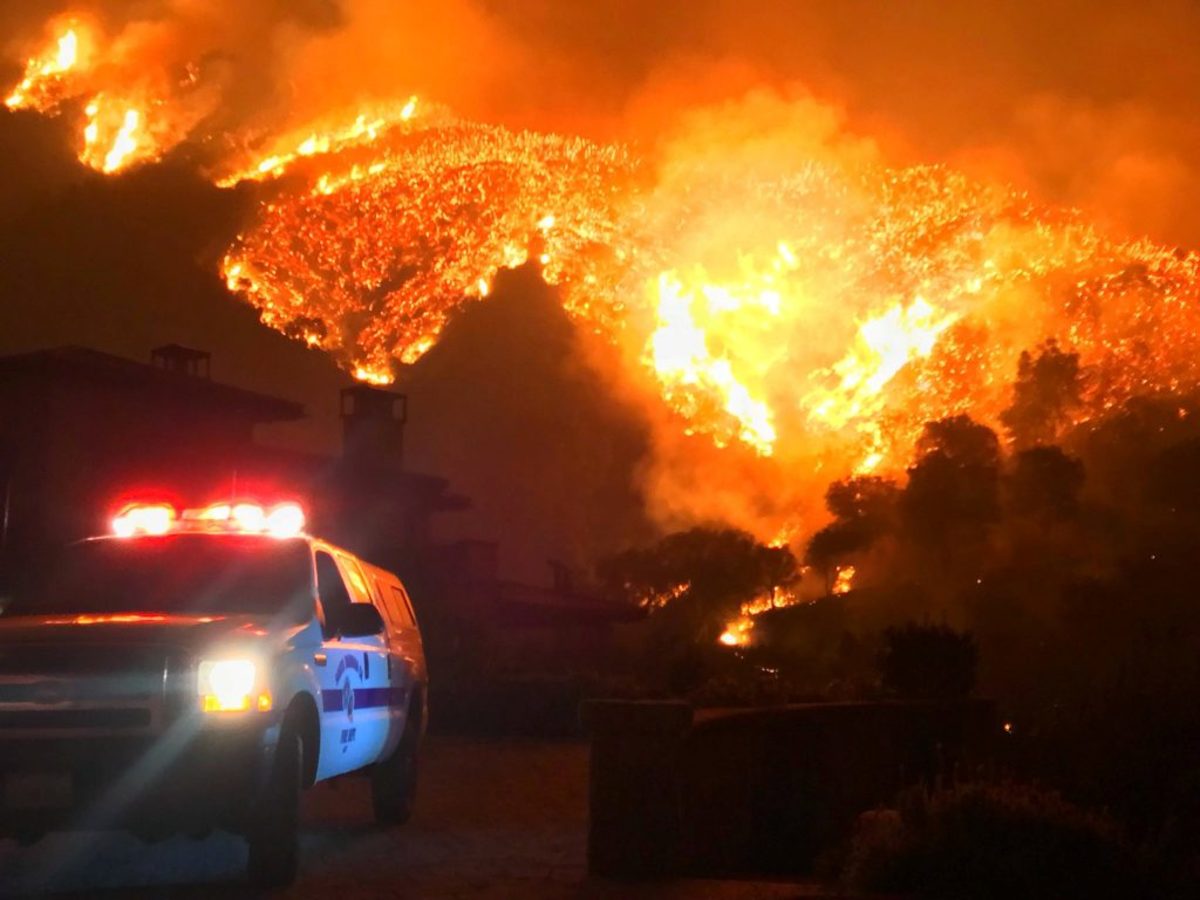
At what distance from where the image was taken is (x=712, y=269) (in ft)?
125

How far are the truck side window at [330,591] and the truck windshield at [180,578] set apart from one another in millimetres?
195

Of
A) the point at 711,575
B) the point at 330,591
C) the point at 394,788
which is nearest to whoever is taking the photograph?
the point at 330,591

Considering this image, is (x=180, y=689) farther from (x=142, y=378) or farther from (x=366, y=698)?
(x=142, y=378)

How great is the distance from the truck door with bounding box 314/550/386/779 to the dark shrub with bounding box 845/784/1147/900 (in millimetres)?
3219

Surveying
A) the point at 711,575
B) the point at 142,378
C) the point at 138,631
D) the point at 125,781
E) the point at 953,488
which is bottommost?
the point at 125,781

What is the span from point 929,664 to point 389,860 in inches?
283

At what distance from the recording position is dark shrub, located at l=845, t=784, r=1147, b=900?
7.52 m

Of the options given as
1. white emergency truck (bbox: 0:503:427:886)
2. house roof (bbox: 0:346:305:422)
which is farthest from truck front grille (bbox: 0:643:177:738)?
house roof (bbox: 0:346:305:422)

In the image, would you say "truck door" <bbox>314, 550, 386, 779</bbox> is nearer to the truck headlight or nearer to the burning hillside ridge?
the truck headlight

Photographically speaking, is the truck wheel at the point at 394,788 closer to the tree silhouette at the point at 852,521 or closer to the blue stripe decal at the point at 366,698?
the blue stripe decal at the point at 366,698

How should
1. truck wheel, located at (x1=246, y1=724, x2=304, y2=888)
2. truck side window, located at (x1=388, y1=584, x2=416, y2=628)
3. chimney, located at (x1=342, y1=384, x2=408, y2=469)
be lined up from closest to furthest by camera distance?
truck wheel, located at (x1=246, y1=724, x2=304, y2=888), truck side window, located at (x1=388, y1=584, x2=416, y2=628), chimney, located at (x1=342, y1=384, x2=408, y2=469)

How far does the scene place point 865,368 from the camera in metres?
39.8

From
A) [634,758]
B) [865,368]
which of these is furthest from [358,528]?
[634,758]

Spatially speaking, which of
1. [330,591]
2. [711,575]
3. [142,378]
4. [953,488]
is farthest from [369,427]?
[330,591]
